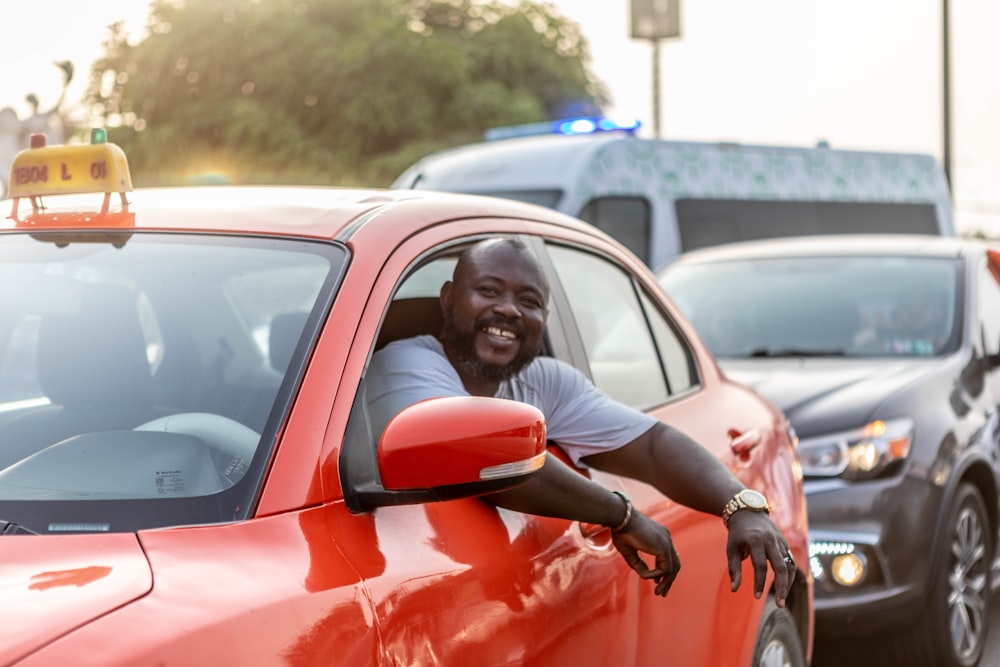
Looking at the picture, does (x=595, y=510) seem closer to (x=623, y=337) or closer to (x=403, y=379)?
(x=403, y=379)

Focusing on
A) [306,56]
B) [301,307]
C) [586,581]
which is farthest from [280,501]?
[306,56]

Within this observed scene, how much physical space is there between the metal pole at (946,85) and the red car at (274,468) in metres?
23.4

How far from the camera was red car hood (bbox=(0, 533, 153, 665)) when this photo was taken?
5.82 ft

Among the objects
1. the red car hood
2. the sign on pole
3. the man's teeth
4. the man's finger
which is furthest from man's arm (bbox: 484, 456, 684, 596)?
the sign on pole

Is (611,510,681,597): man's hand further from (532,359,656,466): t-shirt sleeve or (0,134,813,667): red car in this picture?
(532,359,656,466): t-shirt sleeve

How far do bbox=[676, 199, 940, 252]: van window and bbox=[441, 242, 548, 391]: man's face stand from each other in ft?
35.7

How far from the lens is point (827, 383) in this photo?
19.5 feet

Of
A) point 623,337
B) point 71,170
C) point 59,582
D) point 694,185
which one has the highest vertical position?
point 71,170

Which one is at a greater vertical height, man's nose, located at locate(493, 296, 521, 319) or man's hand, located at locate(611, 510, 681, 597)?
man's nose, located at locate(493, 296, 521, 319)

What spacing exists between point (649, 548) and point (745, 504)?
0.21m

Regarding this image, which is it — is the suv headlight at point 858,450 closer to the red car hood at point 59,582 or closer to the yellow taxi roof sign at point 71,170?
the yellow taxi roof sign at point 71,170

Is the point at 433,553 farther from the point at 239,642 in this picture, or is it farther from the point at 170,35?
the point at 170,35

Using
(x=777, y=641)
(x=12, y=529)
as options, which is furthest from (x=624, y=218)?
(x=12, y=529)

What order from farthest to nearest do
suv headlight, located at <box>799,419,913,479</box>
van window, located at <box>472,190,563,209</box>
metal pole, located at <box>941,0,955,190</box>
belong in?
metal pole, located at <box>941,0,955,190</box>
van window, located at <box>472,190,563,209</box>
suv headlight, located at <box>799,419,913,479</box>
